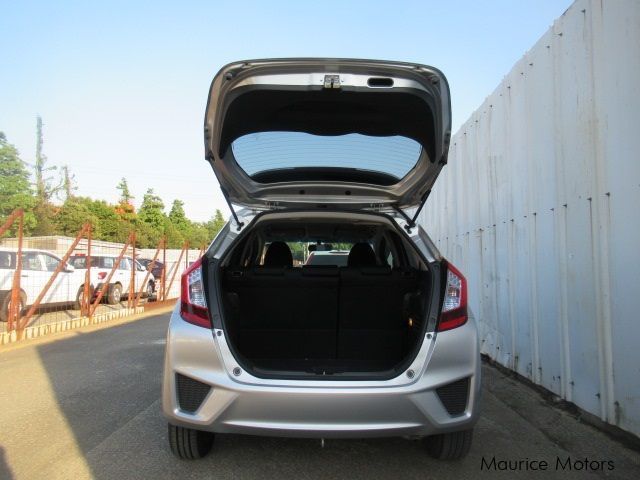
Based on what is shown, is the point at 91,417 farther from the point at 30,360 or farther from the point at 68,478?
the point at 30,360

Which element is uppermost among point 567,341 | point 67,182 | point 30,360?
point 67,182

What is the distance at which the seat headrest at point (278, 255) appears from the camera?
4.65m

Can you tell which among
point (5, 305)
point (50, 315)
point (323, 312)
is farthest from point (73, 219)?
point (323, 312)

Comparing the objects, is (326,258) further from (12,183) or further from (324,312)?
(12,183)

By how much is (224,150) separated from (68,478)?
2.22 metres

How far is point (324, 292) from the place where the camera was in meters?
3.74

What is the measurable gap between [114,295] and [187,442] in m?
13.2

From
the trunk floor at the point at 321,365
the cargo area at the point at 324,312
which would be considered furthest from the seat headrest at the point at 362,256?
the trunk floor at the point at 321,365

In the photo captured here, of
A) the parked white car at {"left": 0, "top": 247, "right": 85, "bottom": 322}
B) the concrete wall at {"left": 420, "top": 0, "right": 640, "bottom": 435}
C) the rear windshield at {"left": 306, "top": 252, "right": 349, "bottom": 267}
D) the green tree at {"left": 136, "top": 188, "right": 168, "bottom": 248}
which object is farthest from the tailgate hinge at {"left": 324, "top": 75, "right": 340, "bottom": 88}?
the green tree at {"left": 136, "top": 188, "right": 168, "bottom": 248}

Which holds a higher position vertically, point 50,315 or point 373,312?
point 373,312

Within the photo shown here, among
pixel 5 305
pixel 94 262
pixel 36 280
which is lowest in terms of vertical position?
pixel 5 305

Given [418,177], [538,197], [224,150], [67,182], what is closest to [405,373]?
[418,177]

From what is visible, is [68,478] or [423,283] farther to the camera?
[423,283]

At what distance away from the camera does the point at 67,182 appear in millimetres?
50531
